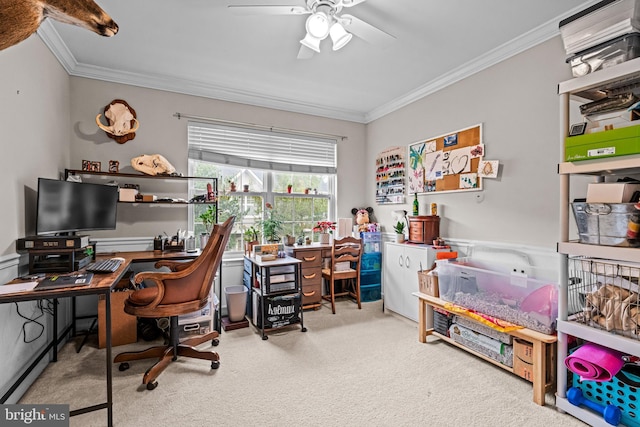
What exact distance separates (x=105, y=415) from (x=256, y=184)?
2.72 metres

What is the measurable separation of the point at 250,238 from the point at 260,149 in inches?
45.2

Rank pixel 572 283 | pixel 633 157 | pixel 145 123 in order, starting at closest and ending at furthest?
pixel 633 157 → pixel 572 283 → pixel 145 123

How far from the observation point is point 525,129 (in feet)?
8.41

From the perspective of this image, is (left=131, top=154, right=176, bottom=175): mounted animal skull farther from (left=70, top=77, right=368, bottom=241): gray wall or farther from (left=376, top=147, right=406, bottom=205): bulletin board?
(left=376, top=147, right=406, bottom=205): bulletin board

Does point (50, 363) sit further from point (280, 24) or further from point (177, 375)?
point (280, 24)

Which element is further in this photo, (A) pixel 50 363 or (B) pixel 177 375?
(A) pixel 50 363

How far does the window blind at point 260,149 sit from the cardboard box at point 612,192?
3050 millimetres

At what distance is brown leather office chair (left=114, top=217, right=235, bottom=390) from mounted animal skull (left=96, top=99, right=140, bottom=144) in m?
1.75

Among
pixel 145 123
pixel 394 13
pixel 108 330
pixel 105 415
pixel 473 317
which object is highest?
pixel 394 13

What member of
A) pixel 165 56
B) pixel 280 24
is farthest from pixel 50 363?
pixel 280 24

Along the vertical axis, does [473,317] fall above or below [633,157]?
below

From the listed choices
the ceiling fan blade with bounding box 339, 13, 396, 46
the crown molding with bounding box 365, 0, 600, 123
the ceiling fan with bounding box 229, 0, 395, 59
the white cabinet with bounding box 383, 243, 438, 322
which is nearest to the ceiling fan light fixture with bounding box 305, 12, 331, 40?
the ceiling fan with bounding box 229, 0, 395, 59

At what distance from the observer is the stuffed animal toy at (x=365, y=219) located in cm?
423

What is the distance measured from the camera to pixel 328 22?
1944mm
